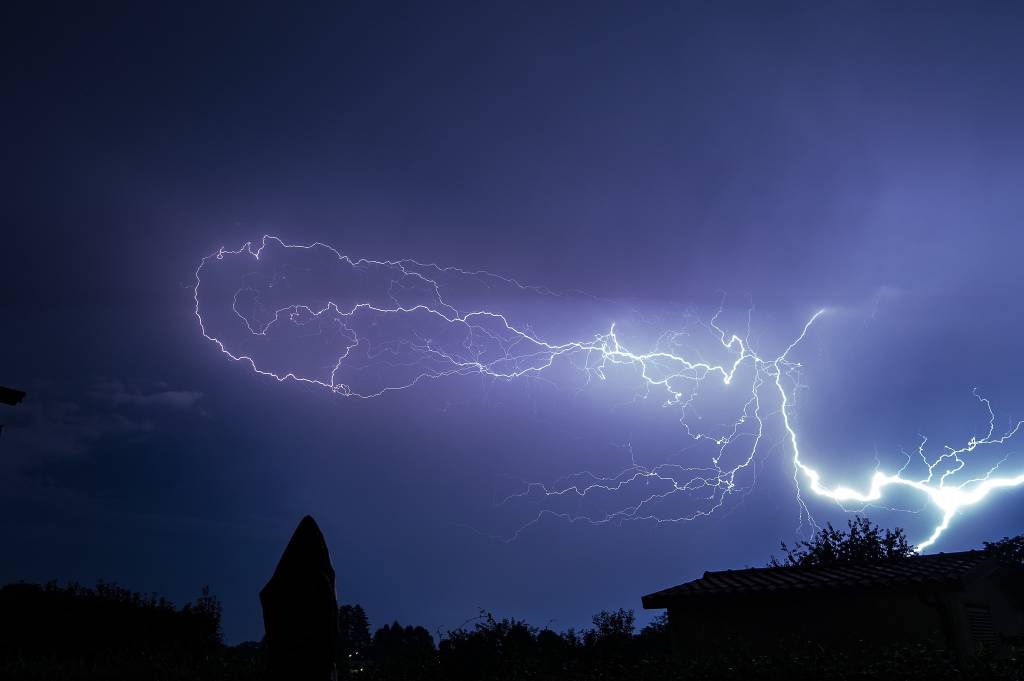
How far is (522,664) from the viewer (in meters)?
7.34

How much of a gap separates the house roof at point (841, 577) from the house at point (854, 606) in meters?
0.01

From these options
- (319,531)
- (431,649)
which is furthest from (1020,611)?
(319,531)

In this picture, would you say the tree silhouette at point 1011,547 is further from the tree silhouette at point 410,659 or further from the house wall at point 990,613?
the tree silhouette at point 410,659

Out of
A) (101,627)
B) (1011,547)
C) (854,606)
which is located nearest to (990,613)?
(854,606)

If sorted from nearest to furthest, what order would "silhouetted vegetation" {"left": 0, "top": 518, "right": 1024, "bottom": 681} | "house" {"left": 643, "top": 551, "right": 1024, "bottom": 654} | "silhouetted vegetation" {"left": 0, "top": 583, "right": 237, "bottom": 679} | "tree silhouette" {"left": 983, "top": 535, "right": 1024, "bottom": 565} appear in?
"silhouetted vegetation" {"left": 0, "top": 518, "right": 1024, "bottom": 681}
"house" {"left": 643, "top": 551, "right": 1024, "bottom": 654}
"silhouetted vegetation" {"left": 0, "top": 583, "right": 237, "bottom": 679}
"tree silhouette" {"left": 983, "top": 535, "right": 1024, "bottom": 565}

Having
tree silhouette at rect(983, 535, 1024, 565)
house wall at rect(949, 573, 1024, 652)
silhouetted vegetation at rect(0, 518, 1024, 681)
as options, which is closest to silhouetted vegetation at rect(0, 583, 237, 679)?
silhouetted vegetation at rect(0, 518, 1024, 681)

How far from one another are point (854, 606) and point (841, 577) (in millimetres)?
675

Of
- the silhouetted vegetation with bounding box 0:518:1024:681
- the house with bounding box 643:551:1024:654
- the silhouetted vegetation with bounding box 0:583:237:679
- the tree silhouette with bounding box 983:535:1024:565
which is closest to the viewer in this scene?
the silhouetted vegetation with bounding box 0:518:1024:681

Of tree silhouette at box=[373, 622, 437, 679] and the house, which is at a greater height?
the house

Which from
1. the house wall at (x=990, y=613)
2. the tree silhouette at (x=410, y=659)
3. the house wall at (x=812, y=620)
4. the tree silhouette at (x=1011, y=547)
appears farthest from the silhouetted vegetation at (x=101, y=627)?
the tree silhouette at (x=1011, y=547)

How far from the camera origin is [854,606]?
9.53 metres

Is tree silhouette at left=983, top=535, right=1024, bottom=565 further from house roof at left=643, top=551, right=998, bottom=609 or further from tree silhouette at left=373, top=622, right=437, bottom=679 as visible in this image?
tree silhouette at left=373, top=622, right=437, bottom=679

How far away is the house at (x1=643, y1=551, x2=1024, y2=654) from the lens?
9.00 m

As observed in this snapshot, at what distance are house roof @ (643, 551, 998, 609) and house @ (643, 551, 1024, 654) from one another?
1 cm
